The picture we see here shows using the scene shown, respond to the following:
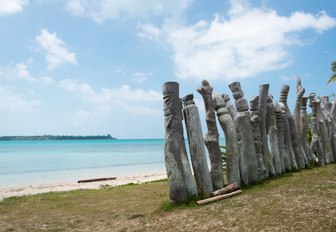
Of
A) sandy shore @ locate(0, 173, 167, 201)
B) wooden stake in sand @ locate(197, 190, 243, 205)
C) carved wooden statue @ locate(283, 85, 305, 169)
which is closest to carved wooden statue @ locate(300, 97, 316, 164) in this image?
carved wooden statue @ locate(283, 85, 305, 169)

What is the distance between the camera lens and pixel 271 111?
10211 mm

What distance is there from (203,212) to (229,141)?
2.41 metres

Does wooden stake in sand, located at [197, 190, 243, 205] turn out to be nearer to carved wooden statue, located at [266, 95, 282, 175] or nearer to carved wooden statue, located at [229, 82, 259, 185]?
carved wooden statue, located at [229, 82, 259, 185]

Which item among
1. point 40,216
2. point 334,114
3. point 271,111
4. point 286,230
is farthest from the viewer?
point 334,114

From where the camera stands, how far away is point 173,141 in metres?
7.45

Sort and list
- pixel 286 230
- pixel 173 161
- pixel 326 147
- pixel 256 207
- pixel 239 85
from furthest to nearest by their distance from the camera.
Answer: pixel 326 147
pixel 239 85
pixel 173 161
pixel 256 207
pixel 286 230

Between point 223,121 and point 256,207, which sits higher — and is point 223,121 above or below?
above

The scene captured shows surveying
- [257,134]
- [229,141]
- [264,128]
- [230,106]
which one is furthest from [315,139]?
[229,141]

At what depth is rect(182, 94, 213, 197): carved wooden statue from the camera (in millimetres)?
7688

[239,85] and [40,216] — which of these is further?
[239,85]

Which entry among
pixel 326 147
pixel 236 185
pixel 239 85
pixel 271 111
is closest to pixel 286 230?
pixel 236 185

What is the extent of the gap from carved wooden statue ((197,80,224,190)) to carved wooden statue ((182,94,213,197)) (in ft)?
1.07

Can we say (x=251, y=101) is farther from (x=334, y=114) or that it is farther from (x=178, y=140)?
(x=334, y=114)

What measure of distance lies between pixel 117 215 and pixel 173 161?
1856 mm
